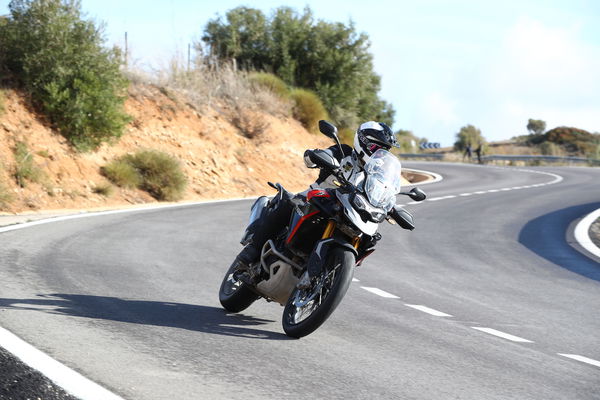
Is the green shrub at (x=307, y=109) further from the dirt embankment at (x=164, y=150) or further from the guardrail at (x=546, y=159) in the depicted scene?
the guardrail at (x=546, y=159)

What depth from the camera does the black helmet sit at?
665 cm

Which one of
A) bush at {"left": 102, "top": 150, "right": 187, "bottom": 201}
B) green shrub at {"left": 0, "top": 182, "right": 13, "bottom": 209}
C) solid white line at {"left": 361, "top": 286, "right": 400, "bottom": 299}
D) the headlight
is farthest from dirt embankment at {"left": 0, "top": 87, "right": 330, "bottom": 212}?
the headlight

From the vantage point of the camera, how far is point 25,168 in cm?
1822

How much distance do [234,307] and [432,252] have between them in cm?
692

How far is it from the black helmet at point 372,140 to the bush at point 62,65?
1515cm

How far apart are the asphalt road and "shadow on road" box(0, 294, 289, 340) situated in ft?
0.06

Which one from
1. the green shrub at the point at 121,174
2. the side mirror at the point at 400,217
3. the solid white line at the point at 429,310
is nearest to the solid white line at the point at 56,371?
the side mirror at the point at 400,217

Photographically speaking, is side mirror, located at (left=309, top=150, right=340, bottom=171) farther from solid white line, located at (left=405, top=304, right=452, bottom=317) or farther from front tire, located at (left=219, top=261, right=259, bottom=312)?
solid white line, located at (left=405, top=304, right=452, bottom=317)

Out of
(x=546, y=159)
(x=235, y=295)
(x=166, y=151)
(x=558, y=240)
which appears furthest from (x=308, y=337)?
(x=546, y=159)

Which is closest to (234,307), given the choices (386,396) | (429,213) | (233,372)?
(233,372)

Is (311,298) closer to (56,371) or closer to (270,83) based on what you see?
(56,371)

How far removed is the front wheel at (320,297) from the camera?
6012 mm

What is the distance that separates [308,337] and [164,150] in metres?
18.7

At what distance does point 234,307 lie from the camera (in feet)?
24.3
